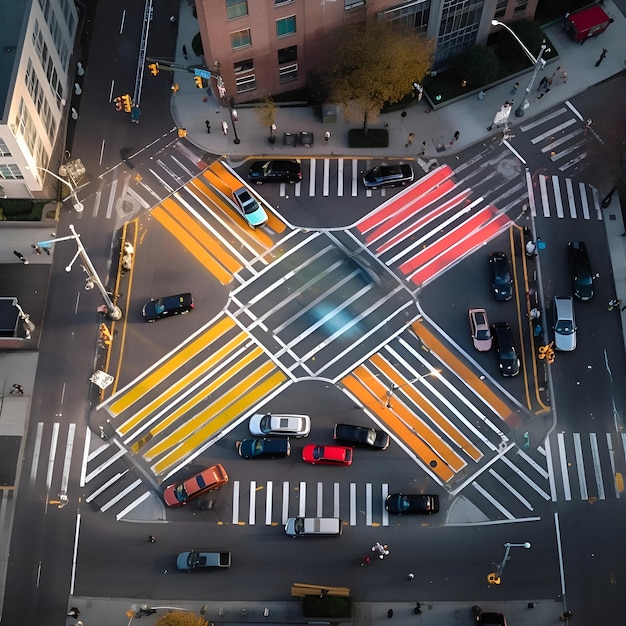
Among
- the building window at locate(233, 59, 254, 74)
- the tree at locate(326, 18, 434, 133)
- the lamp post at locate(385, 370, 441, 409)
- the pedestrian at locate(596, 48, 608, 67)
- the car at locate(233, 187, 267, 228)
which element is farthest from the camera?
the pedestrian at locate(596, 48, 608, 67)

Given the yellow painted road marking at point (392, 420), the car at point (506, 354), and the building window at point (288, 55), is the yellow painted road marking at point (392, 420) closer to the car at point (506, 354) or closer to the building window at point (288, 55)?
the car at point (506, 354)

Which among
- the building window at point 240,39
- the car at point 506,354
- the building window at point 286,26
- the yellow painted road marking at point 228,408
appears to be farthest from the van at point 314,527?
the building window at point 286,26

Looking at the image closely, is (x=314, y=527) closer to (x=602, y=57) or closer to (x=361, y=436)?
(x=361, y=436)

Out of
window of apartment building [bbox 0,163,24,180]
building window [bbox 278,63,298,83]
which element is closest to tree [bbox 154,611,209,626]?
window of apartment building [bbox 0,163,24,180]

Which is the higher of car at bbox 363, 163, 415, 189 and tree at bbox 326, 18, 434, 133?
tree at bbox 326, 18, 434, 133

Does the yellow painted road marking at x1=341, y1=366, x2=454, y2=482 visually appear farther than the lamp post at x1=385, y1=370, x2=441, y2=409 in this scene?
No

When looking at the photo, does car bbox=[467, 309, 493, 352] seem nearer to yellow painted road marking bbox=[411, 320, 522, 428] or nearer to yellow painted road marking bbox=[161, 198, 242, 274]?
yellow painted road marking bbox=[411, 320, 522, 428]
